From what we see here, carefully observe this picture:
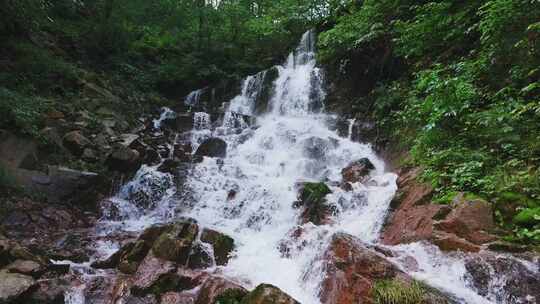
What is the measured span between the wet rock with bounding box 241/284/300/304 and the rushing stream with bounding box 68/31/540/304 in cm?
120

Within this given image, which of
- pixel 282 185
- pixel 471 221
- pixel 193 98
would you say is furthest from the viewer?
pixel 193 98

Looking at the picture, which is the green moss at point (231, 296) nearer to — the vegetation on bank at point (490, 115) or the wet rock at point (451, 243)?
the wet rock at point (451, 243)

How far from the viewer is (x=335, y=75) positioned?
16688 mm

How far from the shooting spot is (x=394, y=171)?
9.48 m

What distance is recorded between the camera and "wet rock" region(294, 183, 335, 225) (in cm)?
823

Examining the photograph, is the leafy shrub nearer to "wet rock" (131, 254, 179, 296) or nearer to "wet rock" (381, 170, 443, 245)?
"wet rock" (131, 254, 179, 296)

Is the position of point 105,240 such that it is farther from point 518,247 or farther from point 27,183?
point 518,247

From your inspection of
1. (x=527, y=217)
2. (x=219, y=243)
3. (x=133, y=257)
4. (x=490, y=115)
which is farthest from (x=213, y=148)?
(x=527, y=217)

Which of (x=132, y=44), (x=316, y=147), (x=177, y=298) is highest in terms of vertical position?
(x=132, y=44)

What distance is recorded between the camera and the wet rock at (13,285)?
4.72 metres

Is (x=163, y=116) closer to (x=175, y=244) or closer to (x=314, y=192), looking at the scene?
(x=314, y=192)

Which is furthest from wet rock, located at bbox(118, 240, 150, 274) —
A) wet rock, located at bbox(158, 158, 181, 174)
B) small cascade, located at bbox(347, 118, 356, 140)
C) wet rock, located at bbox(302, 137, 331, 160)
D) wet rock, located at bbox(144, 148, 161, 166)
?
small cascade, located at bbox(347, 118, 356, 140)

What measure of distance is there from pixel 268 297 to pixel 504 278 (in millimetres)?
2983

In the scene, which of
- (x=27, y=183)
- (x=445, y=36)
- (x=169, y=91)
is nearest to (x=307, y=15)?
(x=169, y=91)
